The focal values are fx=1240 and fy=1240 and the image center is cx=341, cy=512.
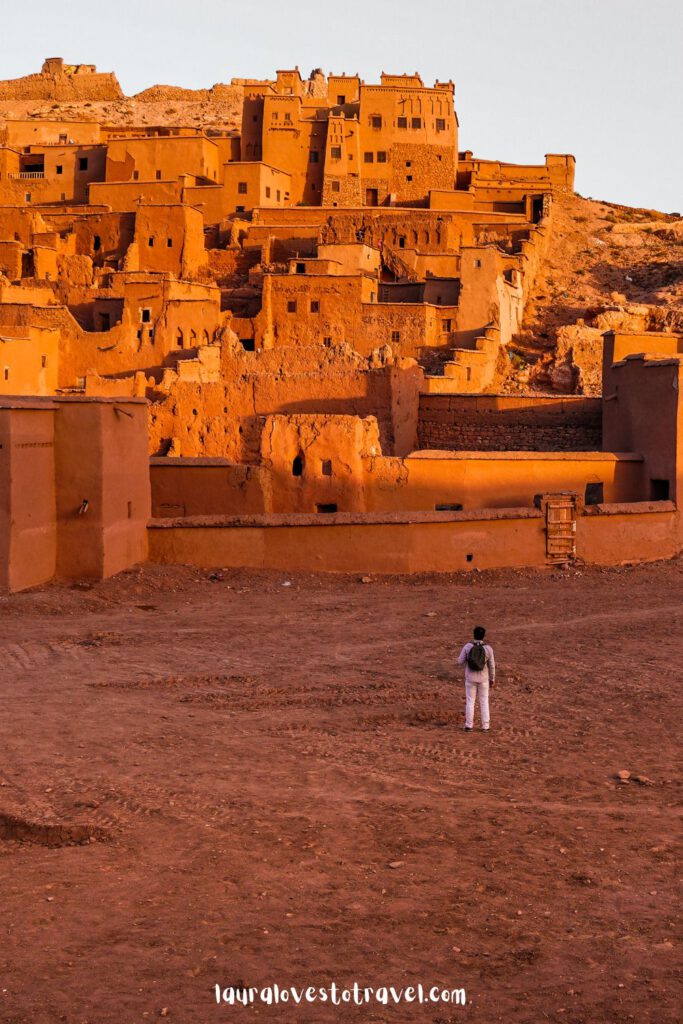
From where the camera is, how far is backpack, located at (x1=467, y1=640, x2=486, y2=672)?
9.19m

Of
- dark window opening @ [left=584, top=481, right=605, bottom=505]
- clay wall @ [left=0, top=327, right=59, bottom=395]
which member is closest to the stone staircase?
dark window opening @ [left=584, top=481, right=605, bottom=505]

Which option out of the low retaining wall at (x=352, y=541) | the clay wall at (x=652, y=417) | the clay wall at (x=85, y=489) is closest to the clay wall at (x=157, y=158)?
the clay wall at (x=652, y=417)

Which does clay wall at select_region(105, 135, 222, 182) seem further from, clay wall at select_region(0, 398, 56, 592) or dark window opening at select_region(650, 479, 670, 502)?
clay wall at select_region(0, 398, 56, 592)

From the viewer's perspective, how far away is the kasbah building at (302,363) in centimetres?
1550

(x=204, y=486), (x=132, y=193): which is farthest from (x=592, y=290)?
(x=204, y=486)

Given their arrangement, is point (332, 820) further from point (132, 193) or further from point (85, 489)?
point (132, 193)

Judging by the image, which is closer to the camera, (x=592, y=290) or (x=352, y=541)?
(x=352, y=541)

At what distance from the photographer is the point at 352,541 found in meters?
15.6

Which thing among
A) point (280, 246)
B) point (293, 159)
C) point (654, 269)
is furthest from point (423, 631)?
point (293, 159)

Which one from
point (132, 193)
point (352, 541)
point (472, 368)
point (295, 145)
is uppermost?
point (295, 145)

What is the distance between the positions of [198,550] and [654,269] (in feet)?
96.1

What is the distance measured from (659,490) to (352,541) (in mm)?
5247

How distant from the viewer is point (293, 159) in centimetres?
4497

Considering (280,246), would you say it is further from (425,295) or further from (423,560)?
(423,560)
